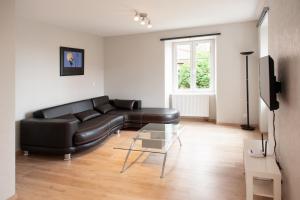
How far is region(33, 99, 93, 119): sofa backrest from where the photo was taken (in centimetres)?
396

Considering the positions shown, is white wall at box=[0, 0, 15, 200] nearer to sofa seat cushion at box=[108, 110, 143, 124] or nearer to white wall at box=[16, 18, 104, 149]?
white wall at box=[16, 18, 104, 149]

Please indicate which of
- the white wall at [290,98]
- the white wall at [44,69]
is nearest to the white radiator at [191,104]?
the white wall at [44,69]

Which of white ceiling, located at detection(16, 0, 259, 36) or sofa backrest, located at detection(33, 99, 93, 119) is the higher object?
white ceiling, located at detection(16, 0, 259, 36)

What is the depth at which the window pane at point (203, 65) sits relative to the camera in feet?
19.8

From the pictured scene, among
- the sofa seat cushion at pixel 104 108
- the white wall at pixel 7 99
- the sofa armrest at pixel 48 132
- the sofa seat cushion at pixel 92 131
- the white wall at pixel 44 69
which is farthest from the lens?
the sofa seat cushion at pixel 104 108

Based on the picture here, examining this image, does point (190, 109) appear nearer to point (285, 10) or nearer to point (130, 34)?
point (130, 34)

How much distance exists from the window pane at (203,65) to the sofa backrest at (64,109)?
289 cm

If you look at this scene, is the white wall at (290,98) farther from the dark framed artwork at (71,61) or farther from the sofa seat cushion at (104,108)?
→ the dark framed artwork at (71,61)

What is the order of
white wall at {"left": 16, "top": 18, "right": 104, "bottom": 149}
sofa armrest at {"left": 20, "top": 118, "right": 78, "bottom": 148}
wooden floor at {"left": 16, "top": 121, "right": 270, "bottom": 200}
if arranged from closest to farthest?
wooden floor at {"left": 16, "top": 121, "right": 270, "bottom": 200} < sofa armrest at {"left": 20, "top": 118, "right": 78, "bottom": 148} < white wall at {"left": 16, "top": 18, "right": 104, "bottom": 149}

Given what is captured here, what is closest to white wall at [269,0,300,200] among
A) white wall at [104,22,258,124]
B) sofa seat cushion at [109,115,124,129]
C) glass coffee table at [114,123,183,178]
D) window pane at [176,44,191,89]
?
glass coffee table at [114,123,183,178]

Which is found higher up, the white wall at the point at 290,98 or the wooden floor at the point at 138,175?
the white wall at the point at 290,98

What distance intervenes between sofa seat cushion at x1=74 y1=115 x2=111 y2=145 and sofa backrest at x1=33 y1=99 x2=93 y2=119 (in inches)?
25.4

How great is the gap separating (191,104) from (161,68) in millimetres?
1232

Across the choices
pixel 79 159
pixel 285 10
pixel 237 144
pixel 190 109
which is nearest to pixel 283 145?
pixel 285 10
